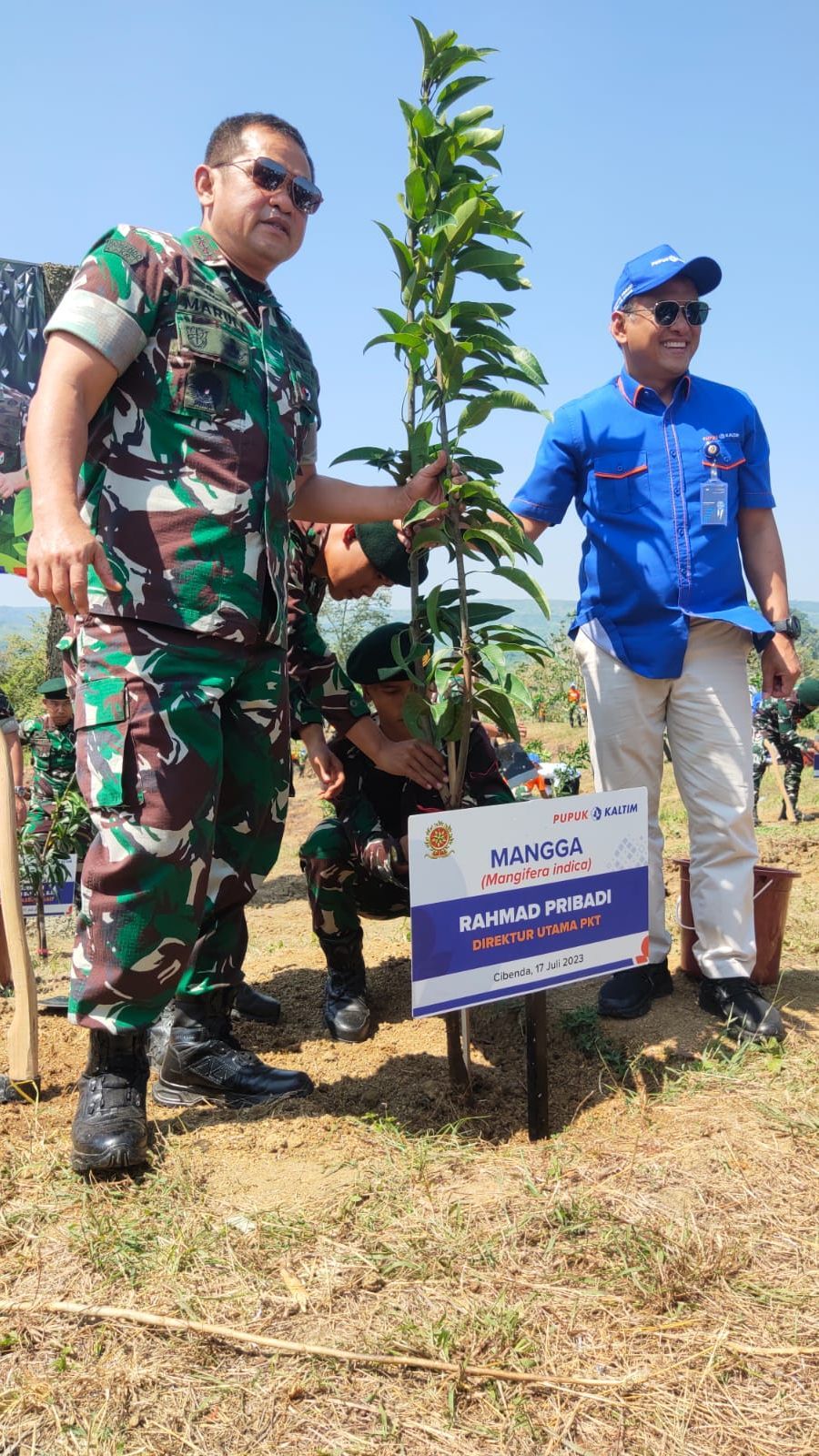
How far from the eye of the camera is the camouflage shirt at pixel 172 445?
207 centimetres

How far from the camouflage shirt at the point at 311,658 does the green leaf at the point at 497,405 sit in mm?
946

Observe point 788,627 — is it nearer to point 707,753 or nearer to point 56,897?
point 707,753

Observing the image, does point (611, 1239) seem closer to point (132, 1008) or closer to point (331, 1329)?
point (331, 1329)

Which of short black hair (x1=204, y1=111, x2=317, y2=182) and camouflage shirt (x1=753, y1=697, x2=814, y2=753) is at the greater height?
short black hair (x1=204, y1=111, x2=317, y2=182)

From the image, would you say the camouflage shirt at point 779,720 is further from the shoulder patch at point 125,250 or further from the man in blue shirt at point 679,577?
the shoulder patch at point 125,250

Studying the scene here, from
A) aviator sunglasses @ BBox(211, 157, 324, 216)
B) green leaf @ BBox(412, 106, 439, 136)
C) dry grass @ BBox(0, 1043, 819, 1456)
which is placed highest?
green leaf @ BBox(412, 106, 439, 136)

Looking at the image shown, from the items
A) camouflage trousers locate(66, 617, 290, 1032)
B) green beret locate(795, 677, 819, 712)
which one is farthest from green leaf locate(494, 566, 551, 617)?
green beret locate(795, 677, 819, 712)

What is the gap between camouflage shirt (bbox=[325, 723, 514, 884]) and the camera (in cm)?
311

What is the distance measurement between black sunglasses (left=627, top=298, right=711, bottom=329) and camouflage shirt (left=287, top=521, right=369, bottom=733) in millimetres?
1194

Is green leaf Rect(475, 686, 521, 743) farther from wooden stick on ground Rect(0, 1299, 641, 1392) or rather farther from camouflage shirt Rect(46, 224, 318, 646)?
wooden stick on ground Rect(0, 1299, 641, 1392)

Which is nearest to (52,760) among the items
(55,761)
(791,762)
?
(55,761)

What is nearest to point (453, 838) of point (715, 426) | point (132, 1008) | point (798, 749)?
point (132, 1008)

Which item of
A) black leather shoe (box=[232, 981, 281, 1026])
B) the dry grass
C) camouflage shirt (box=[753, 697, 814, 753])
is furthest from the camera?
camouflage shirt (box=[753, 697, 814, 753])

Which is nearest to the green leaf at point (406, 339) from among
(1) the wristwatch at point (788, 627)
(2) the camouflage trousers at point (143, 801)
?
(2) the camouflage trousers at point (143, 801)
